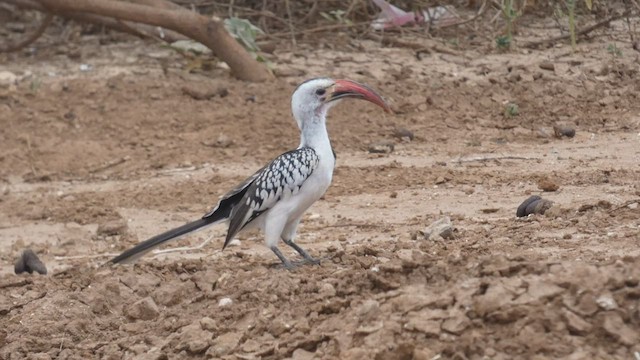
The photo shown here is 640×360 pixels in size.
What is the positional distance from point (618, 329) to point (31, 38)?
7.78m

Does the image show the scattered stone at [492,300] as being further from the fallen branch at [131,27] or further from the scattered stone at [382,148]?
the fallen branch at [131,27]

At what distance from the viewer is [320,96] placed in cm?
687

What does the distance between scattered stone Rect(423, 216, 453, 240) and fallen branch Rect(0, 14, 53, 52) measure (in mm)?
5265

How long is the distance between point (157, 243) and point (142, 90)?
4.22 m

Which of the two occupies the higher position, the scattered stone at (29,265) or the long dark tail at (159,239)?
the long dark tail at (159,239)

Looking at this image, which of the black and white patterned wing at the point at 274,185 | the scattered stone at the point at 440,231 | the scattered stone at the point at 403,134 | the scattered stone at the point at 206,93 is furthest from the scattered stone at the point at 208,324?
the scattered stone at the point at 206,93

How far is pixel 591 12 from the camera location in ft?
36.3

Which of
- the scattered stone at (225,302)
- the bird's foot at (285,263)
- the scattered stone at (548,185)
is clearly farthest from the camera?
the scattered stone at (548,185)

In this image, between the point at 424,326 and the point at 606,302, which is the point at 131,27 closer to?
the point at 424,326

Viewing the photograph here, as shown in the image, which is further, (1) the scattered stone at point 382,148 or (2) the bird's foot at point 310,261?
(1) the scattered stone at point 382,148

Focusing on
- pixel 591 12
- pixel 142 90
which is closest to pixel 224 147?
pixel 142 90

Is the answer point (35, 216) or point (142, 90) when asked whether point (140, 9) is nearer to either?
point (142, 90)

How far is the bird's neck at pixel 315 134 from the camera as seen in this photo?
669cm

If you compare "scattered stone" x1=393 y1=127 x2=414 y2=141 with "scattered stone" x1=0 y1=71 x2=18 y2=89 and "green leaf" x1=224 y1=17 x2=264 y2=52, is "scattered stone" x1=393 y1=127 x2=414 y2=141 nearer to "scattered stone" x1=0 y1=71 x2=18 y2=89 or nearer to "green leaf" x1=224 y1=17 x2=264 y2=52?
"green leaf" x1=224 y1=17 x2=264 y2=52
